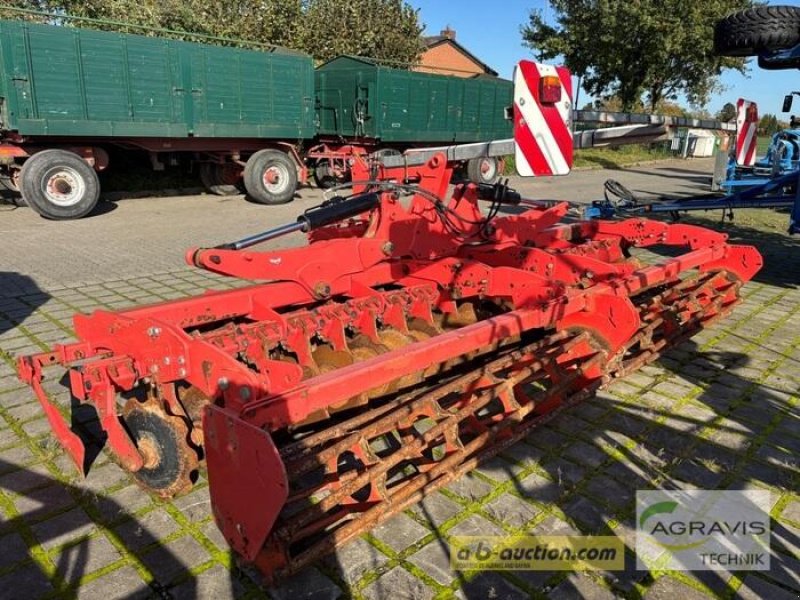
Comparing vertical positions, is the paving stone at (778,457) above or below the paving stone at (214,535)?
above

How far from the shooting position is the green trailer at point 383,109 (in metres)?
13.7

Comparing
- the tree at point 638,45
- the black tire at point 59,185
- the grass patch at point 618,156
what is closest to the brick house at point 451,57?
the tree at point 638,45

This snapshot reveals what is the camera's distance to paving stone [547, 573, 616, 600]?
228 cm

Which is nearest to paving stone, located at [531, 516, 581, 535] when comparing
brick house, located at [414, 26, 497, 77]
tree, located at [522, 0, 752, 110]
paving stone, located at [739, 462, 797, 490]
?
paving stone, located at [739, 462, 797, 490]

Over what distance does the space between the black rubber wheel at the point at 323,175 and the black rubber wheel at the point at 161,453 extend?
11.6m

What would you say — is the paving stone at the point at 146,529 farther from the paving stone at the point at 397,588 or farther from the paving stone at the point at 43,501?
the paving stone at the point at 397,588

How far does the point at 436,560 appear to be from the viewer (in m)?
2.45

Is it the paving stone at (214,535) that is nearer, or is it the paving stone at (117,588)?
the paving stone at (117,588)

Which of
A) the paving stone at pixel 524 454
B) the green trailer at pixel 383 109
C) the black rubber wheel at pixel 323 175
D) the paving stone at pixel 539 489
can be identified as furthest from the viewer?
the black rubber wheel at pixel 323 175

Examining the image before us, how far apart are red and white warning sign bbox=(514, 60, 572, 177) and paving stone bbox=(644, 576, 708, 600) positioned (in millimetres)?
2158

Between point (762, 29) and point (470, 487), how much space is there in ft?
18.6

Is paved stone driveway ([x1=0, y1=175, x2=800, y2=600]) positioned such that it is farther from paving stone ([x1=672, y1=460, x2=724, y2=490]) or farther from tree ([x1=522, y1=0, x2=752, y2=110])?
tree ([x1=522, y1=0, x2=752, y2=110])

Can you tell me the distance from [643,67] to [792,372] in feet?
89.1

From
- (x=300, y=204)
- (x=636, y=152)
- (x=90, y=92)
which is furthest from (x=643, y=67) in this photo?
(x=90, y=92)
